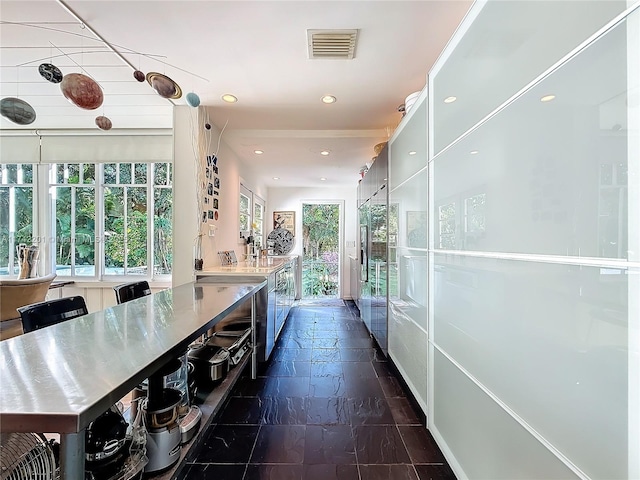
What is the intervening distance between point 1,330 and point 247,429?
2.40m

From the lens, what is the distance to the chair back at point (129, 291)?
6.34 feet

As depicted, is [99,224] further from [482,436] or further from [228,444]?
[482,436]

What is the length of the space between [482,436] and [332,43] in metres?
2.37

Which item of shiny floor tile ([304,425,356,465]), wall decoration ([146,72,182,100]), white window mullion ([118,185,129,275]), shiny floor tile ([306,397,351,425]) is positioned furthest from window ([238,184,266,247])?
shiny floor tile ([304,425,356,465])

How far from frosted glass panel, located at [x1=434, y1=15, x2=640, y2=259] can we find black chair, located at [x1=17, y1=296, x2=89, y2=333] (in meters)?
1.95

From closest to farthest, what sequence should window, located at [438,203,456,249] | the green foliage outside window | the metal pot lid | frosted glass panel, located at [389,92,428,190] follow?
the metal pot lid → window, located at [438,203,456,249] → frosted glass panel, located at [389,92,428,190] → the green foliage outside window

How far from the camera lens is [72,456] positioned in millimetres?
628

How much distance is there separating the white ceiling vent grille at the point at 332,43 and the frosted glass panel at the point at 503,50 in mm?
659

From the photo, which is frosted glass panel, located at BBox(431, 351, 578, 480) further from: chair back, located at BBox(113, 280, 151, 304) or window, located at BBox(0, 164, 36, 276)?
window, located at BBox(0, 164, 36, 276)

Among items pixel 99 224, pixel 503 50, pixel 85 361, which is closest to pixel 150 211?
pixel 99 224

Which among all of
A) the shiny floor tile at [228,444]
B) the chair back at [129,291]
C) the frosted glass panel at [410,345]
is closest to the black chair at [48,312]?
the chair back at [129,291]

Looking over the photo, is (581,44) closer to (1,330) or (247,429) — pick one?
(247,429)

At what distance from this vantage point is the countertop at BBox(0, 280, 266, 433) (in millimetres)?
583

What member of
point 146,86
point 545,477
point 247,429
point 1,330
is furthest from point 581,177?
point 1,330
